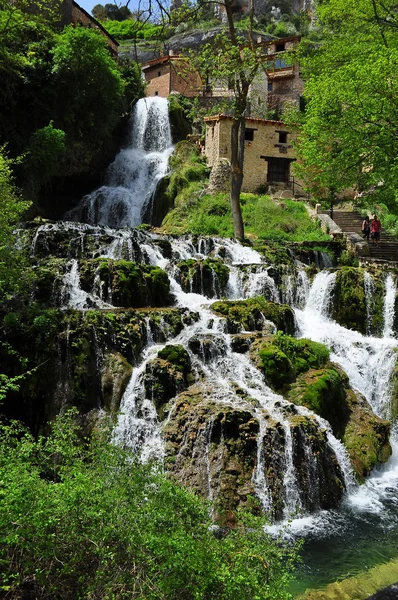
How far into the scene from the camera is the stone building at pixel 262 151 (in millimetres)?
28156

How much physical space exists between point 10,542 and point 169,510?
141cm

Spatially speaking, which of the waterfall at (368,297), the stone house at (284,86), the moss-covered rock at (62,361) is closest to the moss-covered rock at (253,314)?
the moss-covered rock at (62,361)

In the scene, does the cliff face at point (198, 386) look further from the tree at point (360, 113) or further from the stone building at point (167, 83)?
the stone building at point (167, 83)

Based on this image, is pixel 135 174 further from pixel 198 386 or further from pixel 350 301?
pixel 198 386

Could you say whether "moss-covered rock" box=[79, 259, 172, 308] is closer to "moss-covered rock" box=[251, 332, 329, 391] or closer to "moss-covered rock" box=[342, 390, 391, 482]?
"moss-covered rock" box=[251, 332, 329, 391]

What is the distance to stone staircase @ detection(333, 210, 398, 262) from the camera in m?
19.3

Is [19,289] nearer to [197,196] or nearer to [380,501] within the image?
[380,501]

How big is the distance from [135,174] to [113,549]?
26.1 meters

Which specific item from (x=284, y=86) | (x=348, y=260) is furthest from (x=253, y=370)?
(x=284, y=86)

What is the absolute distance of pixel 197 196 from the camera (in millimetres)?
25469

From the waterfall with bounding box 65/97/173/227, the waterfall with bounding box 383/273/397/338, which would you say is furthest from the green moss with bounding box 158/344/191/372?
the waterfall with bounding box 65/97/173/227

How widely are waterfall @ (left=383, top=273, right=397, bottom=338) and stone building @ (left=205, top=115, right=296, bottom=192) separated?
51.1ft

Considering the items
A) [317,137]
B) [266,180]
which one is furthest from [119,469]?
[266,180]

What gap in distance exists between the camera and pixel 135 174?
92.1 feet
